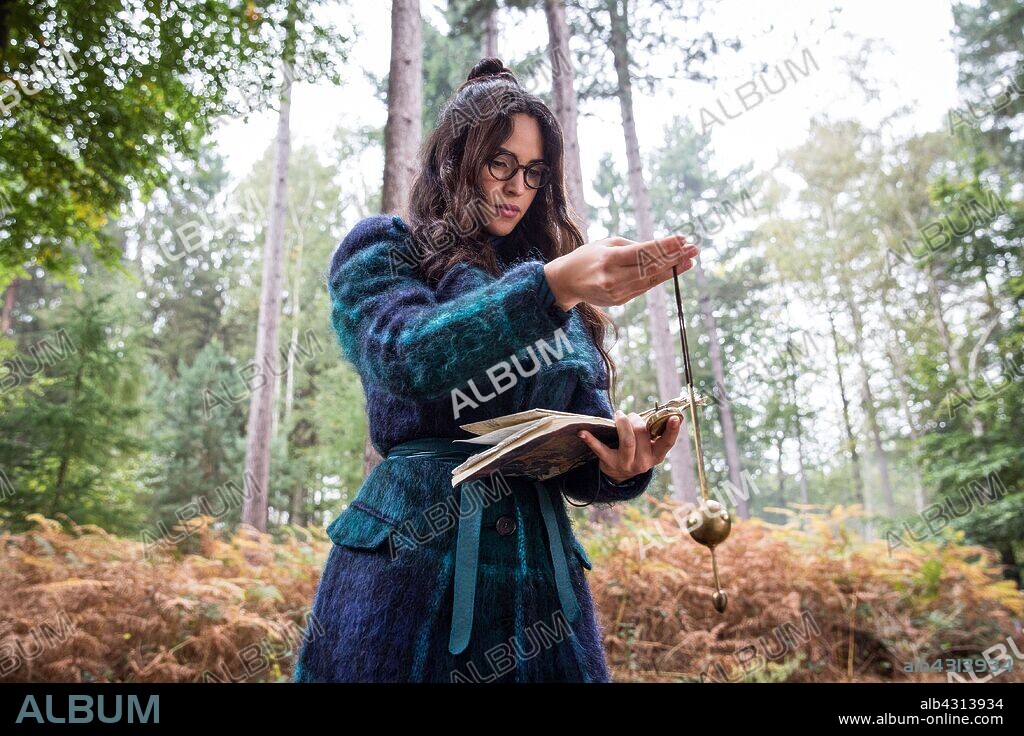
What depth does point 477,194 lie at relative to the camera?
1.54 meters

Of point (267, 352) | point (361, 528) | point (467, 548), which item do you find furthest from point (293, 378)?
point (467, 548)

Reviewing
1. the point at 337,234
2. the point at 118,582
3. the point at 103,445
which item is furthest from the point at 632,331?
the point at 118,582

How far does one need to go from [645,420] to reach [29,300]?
75.7ft

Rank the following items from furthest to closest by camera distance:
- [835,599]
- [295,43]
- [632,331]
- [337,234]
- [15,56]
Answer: [337,234] < [632,331] < [295,43] < [835,599] < [15,56]

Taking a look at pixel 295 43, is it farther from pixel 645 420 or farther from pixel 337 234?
pixel 337 234

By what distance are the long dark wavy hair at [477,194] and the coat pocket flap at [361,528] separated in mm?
483

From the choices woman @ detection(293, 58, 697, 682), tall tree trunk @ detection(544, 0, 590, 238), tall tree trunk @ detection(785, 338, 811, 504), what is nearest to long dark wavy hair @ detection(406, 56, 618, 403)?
woman @ detection(293, 58, 697, 682)

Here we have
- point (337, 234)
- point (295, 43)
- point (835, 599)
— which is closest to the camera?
point (835, 599)

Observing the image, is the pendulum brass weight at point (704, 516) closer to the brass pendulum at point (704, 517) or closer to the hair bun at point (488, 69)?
the brass pendulum at point (704, 517)

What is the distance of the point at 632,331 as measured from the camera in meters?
18.5

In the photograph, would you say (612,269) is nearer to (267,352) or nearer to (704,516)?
(704,516)

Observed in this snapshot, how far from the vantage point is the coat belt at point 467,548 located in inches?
45.7

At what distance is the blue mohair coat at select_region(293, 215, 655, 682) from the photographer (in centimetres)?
110

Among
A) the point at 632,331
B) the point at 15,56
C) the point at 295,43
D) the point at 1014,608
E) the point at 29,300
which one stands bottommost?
the point at 1014,608
